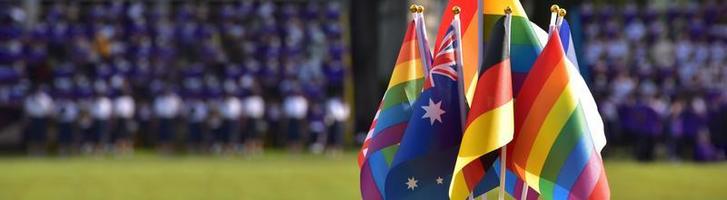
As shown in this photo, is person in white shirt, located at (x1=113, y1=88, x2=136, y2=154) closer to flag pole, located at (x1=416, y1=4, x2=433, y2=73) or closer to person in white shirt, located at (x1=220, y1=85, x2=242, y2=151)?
person in white shirt, located at (x1=220, y1=85, x2=242, y2=151)

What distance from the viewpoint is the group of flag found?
17.4 ft

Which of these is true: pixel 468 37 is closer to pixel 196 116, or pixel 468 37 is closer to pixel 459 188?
pixel 459 188

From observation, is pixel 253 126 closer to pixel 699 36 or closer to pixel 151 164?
pixel 151 164

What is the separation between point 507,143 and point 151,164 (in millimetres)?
14868

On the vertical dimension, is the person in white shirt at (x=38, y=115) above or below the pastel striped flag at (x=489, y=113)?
below

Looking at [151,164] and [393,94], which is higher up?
[393,94]

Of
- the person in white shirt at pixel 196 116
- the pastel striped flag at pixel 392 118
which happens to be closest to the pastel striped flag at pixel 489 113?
the pastel striped flag at pixel 392 118

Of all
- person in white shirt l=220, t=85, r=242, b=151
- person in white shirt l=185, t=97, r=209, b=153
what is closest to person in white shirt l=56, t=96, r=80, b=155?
person in white shirt l=185, t=97, r=209, b=153

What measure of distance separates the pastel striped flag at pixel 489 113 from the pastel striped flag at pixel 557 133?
0.38ft

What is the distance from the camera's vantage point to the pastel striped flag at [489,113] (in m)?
5.25

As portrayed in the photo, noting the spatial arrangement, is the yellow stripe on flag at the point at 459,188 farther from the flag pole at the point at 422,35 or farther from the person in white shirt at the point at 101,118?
the person in white shirt at the point at 101,118

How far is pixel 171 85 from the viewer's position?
2392 cm

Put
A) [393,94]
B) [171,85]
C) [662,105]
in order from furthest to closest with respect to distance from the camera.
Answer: [171,85], [662,105], [393,94]

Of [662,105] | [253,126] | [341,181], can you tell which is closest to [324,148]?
[253,126]
